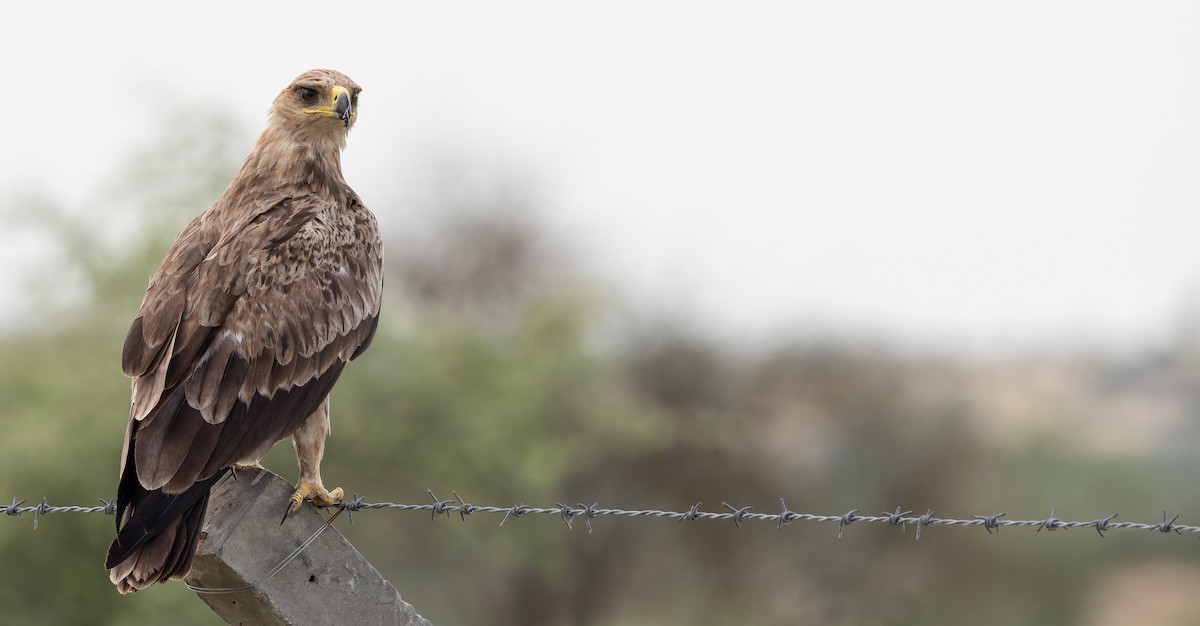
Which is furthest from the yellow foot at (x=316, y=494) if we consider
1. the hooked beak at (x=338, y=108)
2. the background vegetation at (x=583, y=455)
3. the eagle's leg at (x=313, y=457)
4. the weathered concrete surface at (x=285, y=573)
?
the background vegetation at (x=583, y=455)

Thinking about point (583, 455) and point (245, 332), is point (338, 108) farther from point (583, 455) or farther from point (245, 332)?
point (583, 455)

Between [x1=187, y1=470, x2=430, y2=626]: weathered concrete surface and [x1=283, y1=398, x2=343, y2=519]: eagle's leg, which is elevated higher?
[x1=283, y1=398, x2=343, y2=519]: eagle's leg

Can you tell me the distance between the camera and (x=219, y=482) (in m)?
4.52

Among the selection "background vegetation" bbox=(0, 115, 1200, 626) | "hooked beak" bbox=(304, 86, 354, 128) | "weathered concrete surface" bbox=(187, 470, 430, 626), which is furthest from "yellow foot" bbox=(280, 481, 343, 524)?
"background vegetation" bbox=(0, 115, 1200, 626)

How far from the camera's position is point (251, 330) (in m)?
4.97

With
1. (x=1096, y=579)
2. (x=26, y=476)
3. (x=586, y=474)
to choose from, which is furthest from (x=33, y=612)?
(x=1096, y=579)

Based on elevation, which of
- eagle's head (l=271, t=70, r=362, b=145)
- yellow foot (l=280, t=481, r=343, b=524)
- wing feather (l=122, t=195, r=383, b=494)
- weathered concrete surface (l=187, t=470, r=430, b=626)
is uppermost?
eagle's head (l=271, t=70, r=362, b=145)

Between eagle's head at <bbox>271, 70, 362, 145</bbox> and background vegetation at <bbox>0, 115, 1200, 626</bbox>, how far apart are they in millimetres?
10112

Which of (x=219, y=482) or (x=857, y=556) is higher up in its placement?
(x=219, y=482)

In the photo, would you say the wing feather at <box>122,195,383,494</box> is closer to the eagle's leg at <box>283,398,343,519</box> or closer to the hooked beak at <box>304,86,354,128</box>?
the eagle's leg at <box>283,398,343,519</box>

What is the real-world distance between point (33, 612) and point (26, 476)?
5.01ft

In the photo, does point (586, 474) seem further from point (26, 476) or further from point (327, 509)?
point (327, 509)

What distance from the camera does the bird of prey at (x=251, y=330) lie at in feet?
14.5

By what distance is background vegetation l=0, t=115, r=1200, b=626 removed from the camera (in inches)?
643
